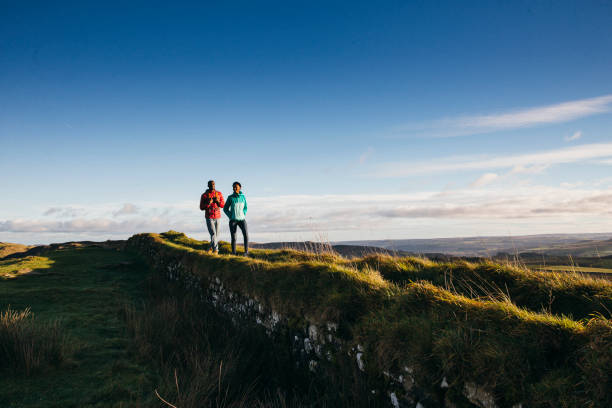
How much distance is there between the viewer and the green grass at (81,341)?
4305 millimetres

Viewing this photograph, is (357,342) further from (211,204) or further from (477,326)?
(211,204)

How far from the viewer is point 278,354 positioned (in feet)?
18.3

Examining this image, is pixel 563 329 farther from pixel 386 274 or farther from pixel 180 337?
pixel 180 337

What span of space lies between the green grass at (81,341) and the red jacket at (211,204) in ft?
12.9

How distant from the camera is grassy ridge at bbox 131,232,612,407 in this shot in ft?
7.80

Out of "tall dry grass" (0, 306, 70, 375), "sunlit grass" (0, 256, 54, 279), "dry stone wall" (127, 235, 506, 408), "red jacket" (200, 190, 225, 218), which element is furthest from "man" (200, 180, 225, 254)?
"sunlit grass" (0, 256, 54, 279)

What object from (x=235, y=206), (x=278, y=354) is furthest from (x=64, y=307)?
(x=278, y=354)

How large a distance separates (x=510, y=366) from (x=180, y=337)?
20.2ft

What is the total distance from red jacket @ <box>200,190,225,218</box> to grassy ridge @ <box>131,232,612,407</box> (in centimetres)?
712

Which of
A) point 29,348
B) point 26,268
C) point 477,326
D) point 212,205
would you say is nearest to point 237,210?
point 212,205

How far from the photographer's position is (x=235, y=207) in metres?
11.9

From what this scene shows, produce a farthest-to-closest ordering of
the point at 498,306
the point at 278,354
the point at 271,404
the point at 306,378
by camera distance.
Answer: the point at 278,354 → the point at 306,378 → the point at 271,404 → the point at 498,306

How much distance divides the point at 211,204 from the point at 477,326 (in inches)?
430

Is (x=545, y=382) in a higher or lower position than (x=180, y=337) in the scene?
higher
